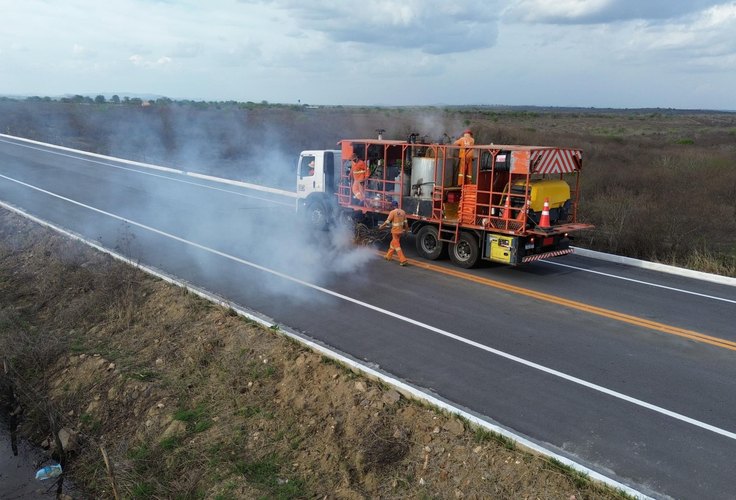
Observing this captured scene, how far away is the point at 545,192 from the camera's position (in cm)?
1235

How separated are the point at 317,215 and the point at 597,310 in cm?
851

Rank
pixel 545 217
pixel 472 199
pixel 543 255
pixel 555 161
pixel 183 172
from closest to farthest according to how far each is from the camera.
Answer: pixel 545 217 → pixel 555 161 → pixel 543 255 → pixel 472 199 → pixel 183 172

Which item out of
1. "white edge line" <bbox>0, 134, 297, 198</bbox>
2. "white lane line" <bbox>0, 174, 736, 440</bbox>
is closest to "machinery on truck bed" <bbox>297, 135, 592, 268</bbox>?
"white lane line" <bbox>0, 174, 736, 440</bbox>

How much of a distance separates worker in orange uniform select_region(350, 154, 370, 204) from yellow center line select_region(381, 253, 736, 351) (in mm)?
2970

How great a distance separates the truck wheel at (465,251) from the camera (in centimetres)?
1289

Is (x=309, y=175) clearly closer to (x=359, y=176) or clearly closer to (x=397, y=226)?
(x=359, y=176)

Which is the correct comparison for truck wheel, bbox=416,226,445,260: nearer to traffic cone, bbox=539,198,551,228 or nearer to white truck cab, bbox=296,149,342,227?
traffic cone, bbox=539,198,551,228

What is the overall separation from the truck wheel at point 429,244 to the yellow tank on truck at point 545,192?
2271mm

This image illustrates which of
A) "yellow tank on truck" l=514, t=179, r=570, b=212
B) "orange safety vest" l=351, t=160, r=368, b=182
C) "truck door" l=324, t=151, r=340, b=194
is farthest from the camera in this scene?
"truck door" l=324, t=151, r=340, b=194

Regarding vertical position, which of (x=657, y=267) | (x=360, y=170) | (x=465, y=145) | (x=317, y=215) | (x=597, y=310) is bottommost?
(x=657, y=267)

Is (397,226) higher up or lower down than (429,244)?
higher up

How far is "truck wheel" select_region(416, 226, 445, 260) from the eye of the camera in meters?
13.7

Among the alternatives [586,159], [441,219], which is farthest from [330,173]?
[586,159]

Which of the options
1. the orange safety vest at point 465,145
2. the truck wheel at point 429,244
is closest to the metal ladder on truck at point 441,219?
the truck wheel at point 429,244
